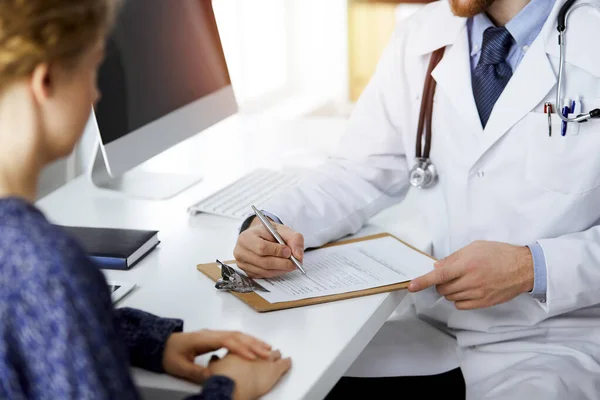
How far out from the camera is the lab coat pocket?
138 centimetres

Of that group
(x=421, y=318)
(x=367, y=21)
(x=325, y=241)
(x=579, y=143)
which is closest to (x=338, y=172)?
(x=325, y=241)

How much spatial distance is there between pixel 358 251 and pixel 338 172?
0.26 m

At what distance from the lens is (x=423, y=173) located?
60.5 inches

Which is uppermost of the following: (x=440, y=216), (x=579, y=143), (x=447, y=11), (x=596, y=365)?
(x=447, y=11)

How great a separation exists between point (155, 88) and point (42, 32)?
0.93 m

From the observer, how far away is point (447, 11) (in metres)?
1.58

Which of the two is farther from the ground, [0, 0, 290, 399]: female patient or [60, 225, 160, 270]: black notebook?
[0, 0, 290, 399]: female patient

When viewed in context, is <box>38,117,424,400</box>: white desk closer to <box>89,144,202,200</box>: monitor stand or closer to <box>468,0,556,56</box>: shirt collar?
<box>89,144,202,200</box>: monitor stand

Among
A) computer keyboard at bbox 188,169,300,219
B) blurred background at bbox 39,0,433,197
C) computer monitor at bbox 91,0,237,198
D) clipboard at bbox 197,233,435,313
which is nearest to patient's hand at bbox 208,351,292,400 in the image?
clipboard at bbox 197,233,435,313

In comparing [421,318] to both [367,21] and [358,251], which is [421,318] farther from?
[367,21]

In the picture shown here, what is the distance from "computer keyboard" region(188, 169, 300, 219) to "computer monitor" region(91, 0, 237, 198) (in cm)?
12

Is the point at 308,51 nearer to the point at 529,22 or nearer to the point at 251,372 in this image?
the point at 529,22

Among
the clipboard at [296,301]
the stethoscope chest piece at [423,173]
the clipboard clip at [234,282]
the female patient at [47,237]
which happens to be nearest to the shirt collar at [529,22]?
the stethoscope chest piece at [423,173]

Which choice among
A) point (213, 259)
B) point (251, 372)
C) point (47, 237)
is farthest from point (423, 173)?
point (47, 237)
